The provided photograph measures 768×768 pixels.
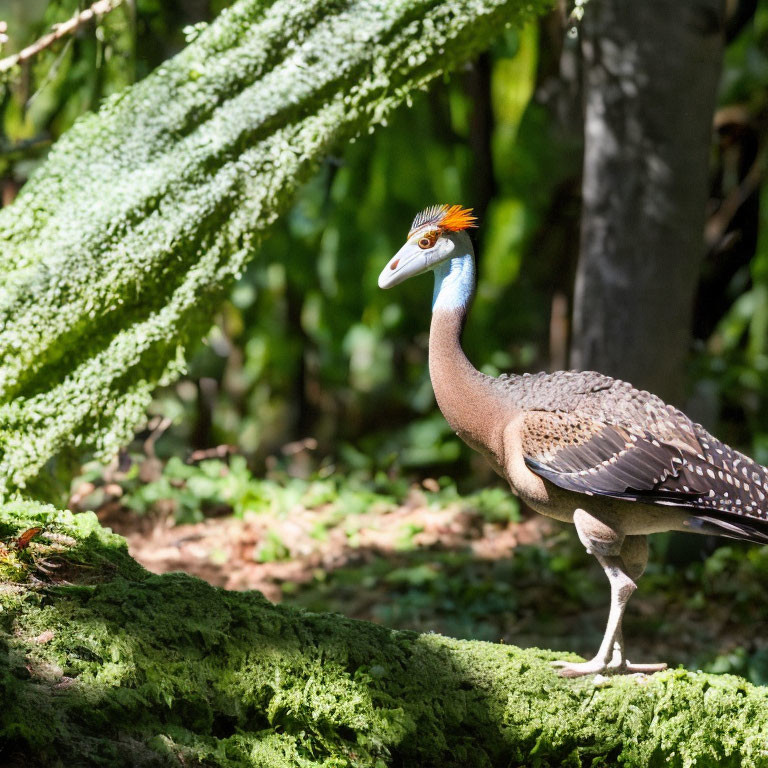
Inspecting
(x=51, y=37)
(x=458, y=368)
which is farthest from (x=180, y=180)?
(x=458, y=368)

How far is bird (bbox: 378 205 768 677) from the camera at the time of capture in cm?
357

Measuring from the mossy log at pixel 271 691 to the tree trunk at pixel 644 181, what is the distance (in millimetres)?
3171

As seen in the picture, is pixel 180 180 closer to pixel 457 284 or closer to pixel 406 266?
pixel 406 266

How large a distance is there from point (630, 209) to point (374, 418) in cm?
458

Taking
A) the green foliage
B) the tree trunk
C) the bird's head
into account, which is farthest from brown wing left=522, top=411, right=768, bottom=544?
the green foliage

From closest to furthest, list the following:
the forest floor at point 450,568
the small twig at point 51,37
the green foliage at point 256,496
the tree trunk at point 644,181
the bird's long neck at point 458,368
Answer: the bird's long neck at point 458,368 → the small twig at point 51,37 → the tree trunk at point 644,181 → the forest floor at point 450,568 → the green foliage at point 256,496

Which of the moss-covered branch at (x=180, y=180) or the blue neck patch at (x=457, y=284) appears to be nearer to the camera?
the blue neck patch at (x=457, y=284)

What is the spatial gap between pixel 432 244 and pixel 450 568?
3.61m

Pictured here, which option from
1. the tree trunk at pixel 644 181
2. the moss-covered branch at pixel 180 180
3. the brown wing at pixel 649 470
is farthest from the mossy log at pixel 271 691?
the tree trunk at pixel 644 181

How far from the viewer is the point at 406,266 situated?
12.7 feet

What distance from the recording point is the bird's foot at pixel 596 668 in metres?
3.55

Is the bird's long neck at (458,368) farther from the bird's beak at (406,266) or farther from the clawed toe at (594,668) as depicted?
the clawed toe at (594,668)

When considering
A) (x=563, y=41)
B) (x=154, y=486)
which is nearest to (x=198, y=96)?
(x=154, y=486)

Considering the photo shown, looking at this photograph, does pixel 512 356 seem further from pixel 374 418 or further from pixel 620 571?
pixel 620 571
